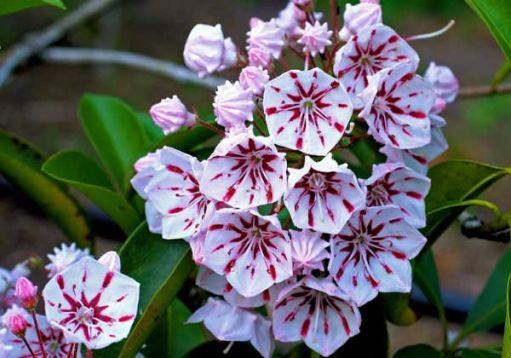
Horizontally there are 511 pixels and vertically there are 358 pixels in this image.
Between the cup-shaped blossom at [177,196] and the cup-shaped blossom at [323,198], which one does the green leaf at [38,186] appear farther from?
the cup-shaped blossom at [323,198]

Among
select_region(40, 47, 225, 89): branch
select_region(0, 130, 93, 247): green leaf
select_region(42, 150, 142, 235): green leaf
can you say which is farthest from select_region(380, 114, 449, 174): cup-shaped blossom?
select_region(40, 47, 225, 89): branch

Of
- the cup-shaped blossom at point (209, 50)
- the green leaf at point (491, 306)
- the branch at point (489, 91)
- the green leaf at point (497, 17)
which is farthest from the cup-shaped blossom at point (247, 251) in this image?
the branch at point (489, 91)

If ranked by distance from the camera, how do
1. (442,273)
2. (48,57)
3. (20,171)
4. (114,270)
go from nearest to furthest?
1. (114,270)
2. (20,171)
3. (48,57)
4. (442,273)

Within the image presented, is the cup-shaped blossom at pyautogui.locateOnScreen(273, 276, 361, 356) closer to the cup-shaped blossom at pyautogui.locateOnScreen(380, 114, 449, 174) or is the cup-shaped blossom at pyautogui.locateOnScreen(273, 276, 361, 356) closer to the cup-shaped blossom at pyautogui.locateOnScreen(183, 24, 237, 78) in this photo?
the cup-shaped blossom at pyautogui.locateOnScreen(380, 114, 449, 174)

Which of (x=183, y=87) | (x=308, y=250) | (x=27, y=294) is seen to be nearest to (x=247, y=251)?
(x=308, y=250)

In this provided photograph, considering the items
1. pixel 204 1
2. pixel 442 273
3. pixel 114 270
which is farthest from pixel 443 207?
pixel 204 1

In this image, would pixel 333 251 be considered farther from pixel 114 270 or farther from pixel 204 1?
pixel 204 1
